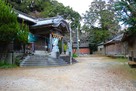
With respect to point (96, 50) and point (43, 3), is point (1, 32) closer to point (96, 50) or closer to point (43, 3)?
point (43, 3)

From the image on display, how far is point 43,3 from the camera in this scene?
38.2m

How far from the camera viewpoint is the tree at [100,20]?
4438 centimetres

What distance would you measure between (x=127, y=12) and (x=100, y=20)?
1303 inches

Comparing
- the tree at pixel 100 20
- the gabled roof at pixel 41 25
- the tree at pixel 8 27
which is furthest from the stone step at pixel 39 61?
the tree at pixel 100 20

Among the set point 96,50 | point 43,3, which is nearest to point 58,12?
point 43,3

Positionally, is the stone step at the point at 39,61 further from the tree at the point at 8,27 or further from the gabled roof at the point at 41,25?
the gabled roof at the point at 41,25

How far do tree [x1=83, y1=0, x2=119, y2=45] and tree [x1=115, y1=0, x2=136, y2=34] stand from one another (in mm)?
30059

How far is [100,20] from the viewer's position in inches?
1825

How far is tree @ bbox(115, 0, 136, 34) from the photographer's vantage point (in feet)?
43.2

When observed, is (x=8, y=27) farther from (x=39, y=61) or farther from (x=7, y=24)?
(x=39, y=61)

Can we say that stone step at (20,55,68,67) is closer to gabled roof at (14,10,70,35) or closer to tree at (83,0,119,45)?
gabled roof at (14,10,70,35)

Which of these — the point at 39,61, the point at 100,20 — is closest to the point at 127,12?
the point at 39,61

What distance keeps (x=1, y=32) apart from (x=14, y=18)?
5.18 feet

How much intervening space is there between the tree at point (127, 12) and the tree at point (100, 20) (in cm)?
3006
